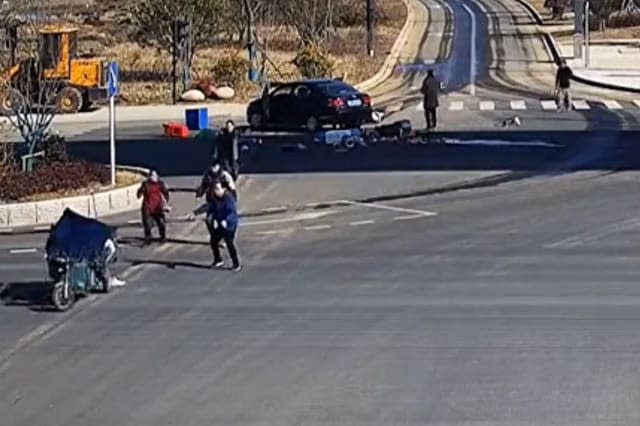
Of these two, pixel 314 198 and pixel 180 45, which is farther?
pixel 180 45

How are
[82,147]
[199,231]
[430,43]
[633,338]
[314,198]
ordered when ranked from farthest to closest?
[430,43]
[82,147]
[314,198]
[199,231]
[633,338]

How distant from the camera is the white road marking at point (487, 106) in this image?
4629 centimetres

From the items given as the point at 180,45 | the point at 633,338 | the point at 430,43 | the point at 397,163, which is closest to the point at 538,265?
the point at 633,338

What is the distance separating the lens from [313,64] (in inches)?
2034

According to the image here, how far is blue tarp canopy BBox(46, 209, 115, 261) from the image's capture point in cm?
1728

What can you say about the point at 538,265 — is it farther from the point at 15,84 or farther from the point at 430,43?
the point at 430,43

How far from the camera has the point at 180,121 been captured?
44750 mm

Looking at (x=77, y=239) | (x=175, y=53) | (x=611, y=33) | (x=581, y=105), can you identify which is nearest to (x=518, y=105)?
(x=581, y=105)

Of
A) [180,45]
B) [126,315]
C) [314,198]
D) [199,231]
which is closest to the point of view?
[126,315]

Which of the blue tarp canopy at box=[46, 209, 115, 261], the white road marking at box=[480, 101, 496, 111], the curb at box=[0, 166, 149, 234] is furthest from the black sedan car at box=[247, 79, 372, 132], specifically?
the blue tarp canopy at box=[46, 209, 115, 261]

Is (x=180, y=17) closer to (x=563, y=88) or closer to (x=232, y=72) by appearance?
(x=232, y=72)

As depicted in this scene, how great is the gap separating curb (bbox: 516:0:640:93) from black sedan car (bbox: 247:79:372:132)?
16445 mm

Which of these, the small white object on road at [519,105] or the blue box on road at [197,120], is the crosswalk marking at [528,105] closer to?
the small white object on road at [519,105]

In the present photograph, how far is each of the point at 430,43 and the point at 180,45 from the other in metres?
26.7
